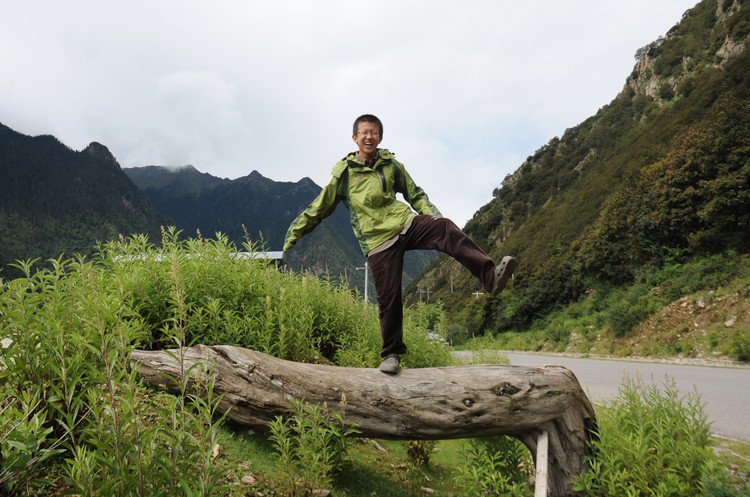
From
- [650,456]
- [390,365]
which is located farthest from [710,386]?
[390,365]

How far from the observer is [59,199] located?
109 metres

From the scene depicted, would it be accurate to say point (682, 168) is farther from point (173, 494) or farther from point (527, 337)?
point (173, 494)

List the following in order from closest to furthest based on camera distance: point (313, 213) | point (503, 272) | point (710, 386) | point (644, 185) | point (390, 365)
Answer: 1. point (503, 272)
2. point (390, 365)
3. point (313, 213)
4. point (710, 386)
5. point (644, 185)

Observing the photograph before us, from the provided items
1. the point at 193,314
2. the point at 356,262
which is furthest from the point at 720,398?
the point at 356,262

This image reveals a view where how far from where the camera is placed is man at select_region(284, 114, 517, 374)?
12.1ft

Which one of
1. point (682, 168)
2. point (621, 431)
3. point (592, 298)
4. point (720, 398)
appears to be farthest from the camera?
point (592, 298)

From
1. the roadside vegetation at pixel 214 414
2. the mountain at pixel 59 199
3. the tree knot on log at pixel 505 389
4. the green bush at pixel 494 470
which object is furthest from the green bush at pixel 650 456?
the mountain at pixel 59 199

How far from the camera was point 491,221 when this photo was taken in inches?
2628

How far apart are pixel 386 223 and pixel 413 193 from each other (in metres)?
0.64

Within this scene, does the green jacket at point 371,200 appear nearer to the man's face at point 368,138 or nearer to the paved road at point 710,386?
the man's face at point 368,138

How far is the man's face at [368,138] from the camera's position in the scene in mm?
4027

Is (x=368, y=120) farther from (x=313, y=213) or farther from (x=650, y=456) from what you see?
(x=650, y=456)

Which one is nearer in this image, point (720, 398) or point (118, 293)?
point (118, 293)

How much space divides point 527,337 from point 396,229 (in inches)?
902
